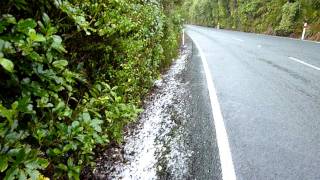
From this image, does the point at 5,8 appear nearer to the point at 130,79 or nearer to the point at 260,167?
the point at 130,79

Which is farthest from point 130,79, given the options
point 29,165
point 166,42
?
point 166,42

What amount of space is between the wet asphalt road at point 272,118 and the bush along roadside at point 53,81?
5.68 ft

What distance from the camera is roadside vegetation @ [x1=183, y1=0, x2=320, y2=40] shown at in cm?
2284

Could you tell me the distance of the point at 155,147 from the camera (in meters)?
4.54

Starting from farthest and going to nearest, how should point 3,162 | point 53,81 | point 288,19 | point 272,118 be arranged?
point 288,19
point 272,118
point 53,81
point 3,162

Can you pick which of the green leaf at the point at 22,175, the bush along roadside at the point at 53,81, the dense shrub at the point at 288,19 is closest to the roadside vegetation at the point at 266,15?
the dense shrub at the point at 288,19

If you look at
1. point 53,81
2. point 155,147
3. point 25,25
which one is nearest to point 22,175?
point 53,81

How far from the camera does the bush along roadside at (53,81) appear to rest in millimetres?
2070

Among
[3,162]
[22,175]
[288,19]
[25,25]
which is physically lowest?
[288,19]

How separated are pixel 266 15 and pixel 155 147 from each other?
92.5 feet

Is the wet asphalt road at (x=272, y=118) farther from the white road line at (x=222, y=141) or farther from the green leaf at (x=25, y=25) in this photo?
the green leaf at (x=25, y=25)

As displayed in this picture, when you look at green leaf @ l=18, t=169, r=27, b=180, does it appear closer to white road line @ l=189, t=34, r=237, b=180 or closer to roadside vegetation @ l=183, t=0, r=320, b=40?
white road line @ l=189, t=34, r=237, b=180

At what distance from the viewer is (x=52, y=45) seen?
236 cm

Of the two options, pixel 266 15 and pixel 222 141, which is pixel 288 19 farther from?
pixel 222 141
